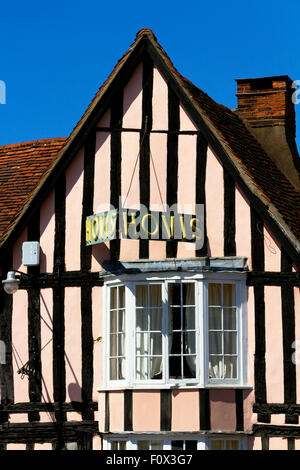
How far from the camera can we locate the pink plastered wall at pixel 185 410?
21.0 m

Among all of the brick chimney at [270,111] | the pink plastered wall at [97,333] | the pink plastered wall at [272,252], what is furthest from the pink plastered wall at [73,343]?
the brick chimney at [270,111]

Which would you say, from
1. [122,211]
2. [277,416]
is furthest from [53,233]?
[277,416]

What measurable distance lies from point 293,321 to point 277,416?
1.52 m

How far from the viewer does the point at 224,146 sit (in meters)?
21.7

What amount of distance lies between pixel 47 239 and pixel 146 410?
3471 millimetres

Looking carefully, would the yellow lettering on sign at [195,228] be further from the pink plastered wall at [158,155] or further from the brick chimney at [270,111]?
the brick chimney at [270,111]

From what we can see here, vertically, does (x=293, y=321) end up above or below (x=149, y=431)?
above

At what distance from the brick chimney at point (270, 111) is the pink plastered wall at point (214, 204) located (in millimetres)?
3154

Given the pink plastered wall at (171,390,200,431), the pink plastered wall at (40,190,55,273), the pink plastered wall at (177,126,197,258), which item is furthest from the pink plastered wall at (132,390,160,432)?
the pink plastered wall at (40,190,55,273)

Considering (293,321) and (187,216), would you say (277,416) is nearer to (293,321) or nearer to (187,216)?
(293,321)

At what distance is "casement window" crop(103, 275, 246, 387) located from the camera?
837 inches

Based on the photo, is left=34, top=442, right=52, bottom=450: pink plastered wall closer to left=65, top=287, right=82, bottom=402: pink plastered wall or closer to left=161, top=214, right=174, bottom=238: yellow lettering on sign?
left=65, top=287, right=82, bottom=402: pink plastered wall

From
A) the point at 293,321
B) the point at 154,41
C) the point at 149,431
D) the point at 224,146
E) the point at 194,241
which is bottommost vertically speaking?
the point at 149,431

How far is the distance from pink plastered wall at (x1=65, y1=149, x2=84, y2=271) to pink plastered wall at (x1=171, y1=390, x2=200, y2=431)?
2.91m
